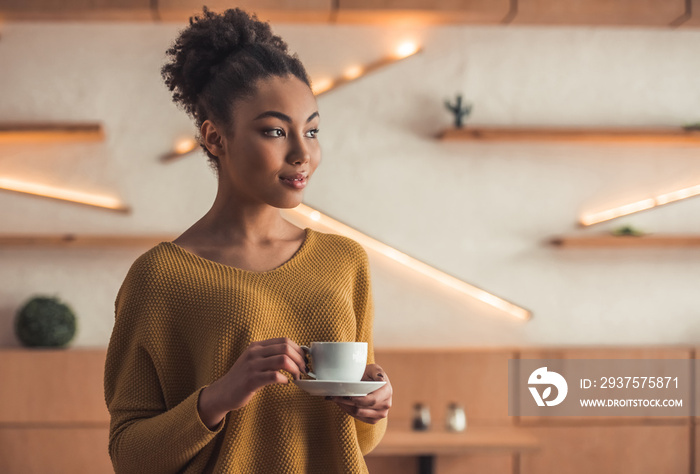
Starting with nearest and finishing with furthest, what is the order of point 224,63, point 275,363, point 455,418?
point 275,363
point 224,63
point 455,418

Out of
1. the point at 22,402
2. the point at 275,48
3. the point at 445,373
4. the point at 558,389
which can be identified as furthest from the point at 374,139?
the point at 275,48

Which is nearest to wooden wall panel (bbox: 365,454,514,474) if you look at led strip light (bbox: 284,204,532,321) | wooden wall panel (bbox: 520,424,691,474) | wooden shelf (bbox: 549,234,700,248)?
wooden wall panel (bbox: 520,424,691,474)

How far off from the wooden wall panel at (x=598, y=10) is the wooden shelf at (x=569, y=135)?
0.56 metres

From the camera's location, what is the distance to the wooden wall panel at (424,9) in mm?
3436

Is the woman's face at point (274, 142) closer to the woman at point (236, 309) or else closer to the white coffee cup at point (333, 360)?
the woman at point (236, 309)

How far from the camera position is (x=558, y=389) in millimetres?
3326

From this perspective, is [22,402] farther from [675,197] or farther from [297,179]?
[675,197]

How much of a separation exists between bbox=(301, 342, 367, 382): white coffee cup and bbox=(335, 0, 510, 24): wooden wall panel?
2.85m

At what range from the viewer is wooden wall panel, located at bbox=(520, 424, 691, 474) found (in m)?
3.34

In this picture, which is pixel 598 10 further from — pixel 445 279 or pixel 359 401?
pixel 359 401

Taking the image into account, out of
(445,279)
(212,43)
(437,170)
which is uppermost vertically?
A: (437,170)

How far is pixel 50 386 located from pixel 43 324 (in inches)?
11.3

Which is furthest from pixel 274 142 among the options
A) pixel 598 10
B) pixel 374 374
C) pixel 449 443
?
pixel 598 10

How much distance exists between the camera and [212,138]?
98cm
